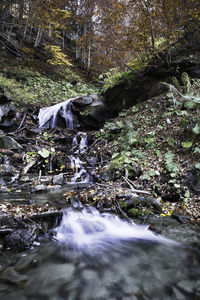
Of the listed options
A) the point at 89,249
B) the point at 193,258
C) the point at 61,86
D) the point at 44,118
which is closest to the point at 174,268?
the point at 193,258

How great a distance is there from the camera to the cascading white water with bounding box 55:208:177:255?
309cm

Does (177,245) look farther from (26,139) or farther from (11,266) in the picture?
(26,139)

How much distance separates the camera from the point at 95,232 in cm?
350

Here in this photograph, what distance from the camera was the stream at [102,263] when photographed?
1.99m

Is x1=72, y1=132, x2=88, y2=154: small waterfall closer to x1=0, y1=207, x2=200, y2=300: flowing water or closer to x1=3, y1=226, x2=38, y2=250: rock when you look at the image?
x1=0, y1=207, x2=200, y2=300: flowing water

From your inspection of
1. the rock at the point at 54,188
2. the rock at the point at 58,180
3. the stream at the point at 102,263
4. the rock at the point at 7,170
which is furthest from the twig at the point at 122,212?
the rock at the point at 7,170

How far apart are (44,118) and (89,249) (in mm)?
9394

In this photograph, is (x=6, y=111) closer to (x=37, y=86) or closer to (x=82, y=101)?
(x=82, y=101)

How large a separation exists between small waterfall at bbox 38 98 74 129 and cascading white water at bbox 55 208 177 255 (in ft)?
26.6

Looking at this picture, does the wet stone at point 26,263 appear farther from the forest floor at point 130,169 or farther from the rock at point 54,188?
the rock at point 54,188

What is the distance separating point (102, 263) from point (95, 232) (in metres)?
0.94

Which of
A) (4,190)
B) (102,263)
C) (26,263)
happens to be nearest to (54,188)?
(4,190)

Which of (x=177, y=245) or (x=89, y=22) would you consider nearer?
(x=177, y=245)

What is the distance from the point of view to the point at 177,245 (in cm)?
297
